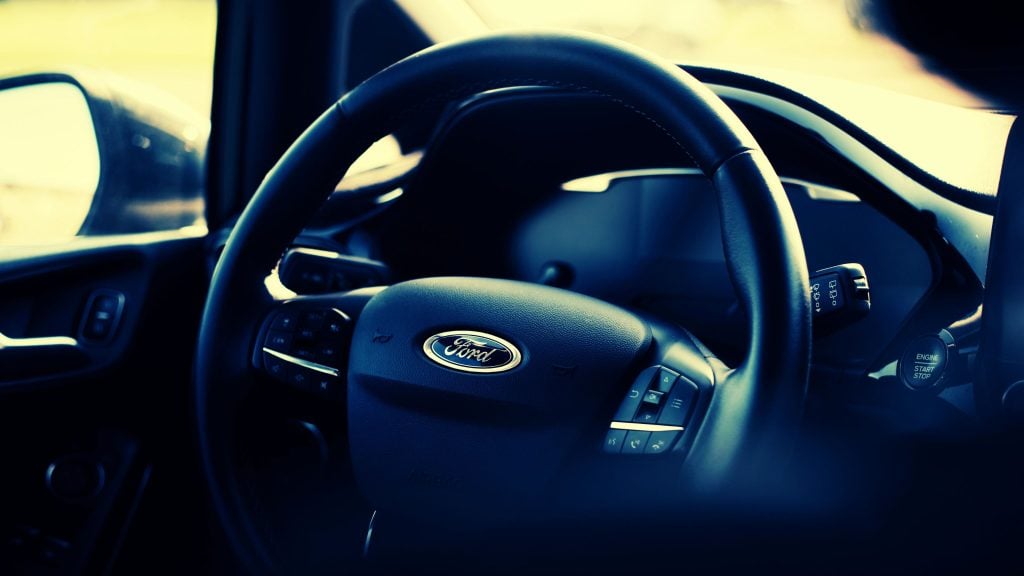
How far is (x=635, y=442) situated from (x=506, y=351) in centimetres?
20

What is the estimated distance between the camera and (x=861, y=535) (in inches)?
53.9

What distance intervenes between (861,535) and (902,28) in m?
0.94

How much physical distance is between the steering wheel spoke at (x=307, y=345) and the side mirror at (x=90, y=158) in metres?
0.96

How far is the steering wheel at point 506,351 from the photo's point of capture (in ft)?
2.73

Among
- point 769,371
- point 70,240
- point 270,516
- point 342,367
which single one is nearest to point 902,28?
point 769,371

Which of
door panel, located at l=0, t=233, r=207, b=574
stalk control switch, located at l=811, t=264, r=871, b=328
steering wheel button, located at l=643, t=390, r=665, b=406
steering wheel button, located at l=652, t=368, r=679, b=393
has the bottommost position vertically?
door panel, located at l=0, t=233, r=207, b=574

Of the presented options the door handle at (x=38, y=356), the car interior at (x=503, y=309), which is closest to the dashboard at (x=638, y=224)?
the car interior at (x=503, y=309)

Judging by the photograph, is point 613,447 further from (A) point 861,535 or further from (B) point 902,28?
(B) point 902,28

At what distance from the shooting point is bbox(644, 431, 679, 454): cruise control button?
0.91 m

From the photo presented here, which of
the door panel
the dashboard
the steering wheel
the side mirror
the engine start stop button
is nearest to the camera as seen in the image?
the steering wheel

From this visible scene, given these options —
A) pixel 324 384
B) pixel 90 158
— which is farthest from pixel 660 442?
pixel 90 158

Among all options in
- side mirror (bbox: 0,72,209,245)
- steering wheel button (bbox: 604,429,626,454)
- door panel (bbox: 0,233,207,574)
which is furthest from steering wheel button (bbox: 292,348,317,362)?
side mirror (bbox: 0,72,209,245)

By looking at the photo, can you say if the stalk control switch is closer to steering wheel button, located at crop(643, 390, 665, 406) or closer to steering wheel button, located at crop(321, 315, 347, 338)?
steering wheel button, located at crop(643, 390, 665, 406)

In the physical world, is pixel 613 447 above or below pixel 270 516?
above
